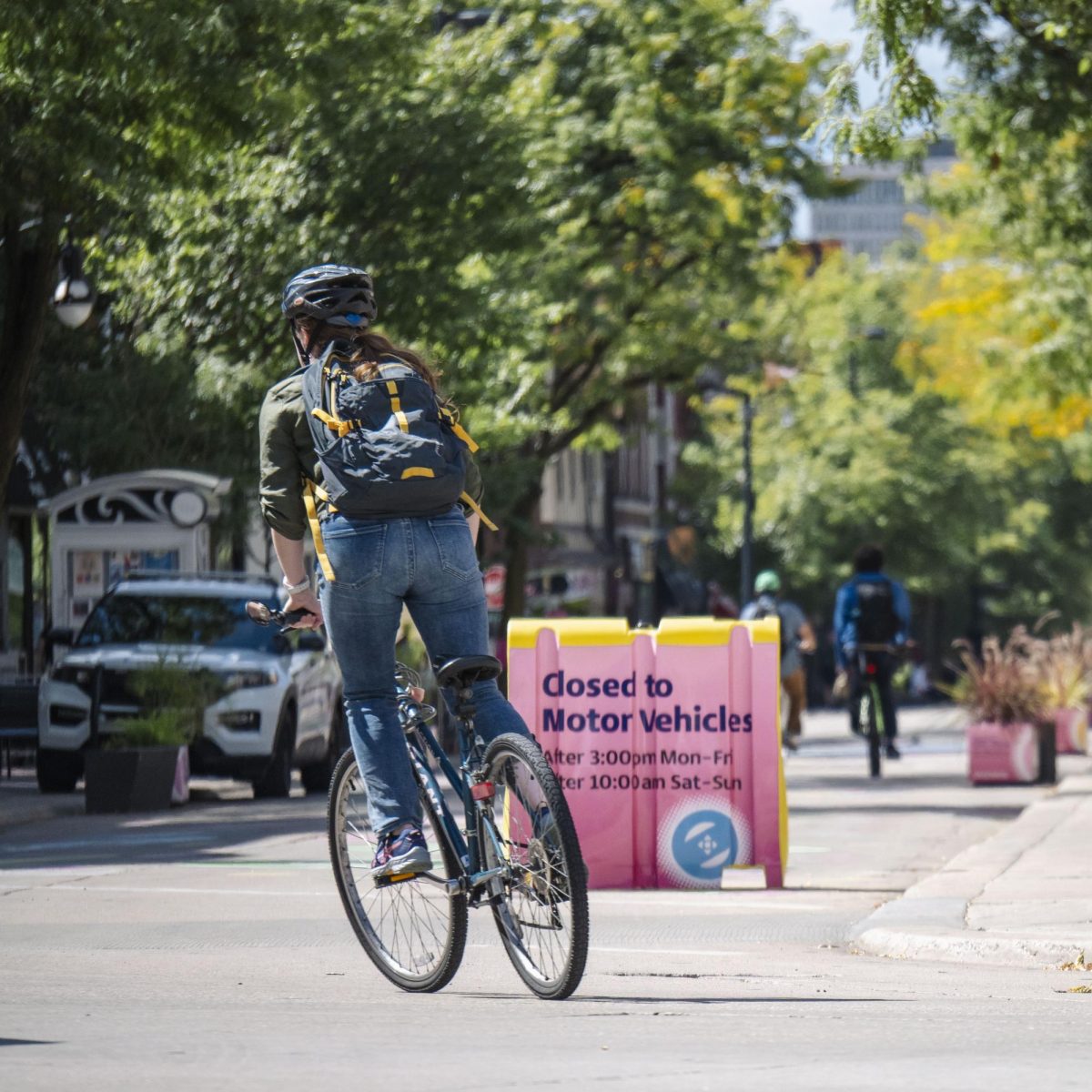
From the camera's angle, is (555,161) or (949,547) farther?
(949,547)

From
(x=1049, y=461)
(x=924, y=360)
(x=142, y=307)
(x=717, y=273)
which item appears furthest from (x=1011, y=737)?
(x=1049, y=461)

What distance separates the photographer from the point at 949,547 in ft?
180

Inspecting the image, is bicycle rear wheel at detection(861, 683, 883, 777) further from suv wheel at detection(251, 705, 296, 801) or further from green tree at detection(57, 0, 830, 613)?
green tree at detection(57, 0, 830, 613)

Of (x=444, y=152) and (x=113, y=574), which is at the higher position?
(x=444, y=152)

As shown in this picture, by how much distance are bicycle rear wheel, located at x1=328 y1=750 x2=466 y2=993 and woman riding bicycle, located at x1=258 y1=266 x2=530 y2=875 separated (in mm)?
133

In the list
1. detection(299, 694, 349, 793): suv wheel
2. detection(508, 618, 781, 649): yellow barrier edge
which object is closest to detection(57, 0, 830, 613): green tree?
detection(299, 694, 349, 793): suv wheel

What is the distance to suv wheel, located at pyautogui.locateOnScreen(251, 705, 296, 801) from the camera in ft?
58.2

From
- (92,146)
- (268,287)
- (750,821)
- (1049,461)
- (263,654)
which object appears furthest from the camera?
(1049,461)

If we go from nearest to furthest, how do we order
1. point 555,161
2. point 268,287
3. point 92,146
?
point 92,146 → point 268,287 → point 555,161

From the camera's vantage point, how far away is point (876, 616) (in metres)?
19.5

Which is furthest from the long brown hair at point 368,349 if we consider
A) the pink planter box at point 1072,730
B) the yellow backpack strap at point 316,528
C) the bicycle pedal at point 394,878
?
the pink planter box at point 1072,730

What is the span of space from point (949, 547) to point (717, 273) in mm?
25238

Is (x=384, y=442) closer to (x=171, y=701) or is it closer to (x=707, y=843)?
(x=707, y=843)

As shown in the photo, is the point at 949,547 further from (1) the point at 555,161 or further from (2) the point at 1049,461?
(1) the point at 555,161
